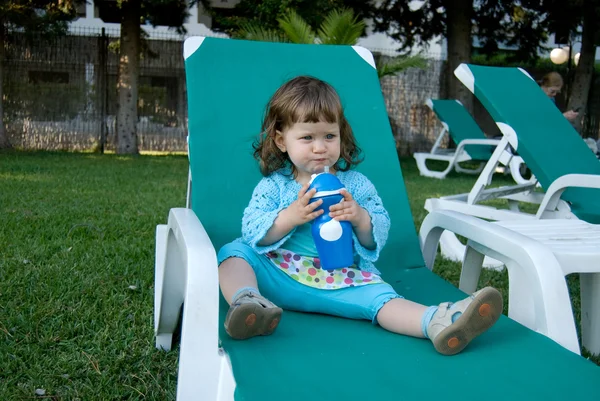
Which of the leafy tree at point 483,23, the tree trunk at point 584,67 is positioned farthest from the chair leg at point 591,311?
the tree trunk at point 584,67

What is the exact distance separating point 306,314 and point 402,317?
30 centimetres

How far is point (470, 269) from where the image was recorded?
224 cm

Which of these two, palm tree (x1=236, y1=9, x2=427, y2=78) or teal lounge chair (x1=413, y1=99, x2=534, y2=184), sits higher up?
palm tree (x1=236, y1=9, x2=427, y2=78)

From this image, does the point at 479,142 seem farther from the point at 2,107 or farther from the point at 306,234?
the point at 2,107

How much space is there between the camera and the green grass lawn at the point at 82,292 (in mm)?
1967

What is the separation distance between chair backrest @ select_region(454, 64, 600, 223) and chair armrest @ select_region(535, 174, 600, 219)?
0.36 feet

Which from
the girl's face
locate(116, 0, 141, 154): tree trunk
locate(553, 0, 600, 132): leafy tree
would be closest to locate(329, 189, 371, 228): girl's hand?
the girl's face

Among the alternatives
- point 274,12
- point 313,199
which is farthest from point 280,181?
point 274,12

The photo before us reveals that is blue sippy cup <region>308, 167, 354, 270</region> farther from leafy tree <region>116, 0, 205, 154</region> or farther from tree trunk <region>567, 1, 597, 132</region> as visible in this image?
tree trunk <region>567, 1, 597, 132</region>

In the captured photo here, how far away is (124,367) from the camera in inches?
81.2

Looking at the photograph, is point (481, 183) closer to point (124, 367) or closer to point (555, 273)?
point (555, 273)

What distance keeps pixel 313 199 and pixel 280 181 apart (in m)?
0.42

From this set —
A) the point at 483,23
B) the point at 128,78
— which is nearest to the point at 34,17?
the point at 128,78

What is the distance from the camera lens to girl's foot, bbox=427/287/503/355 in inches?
59.0
